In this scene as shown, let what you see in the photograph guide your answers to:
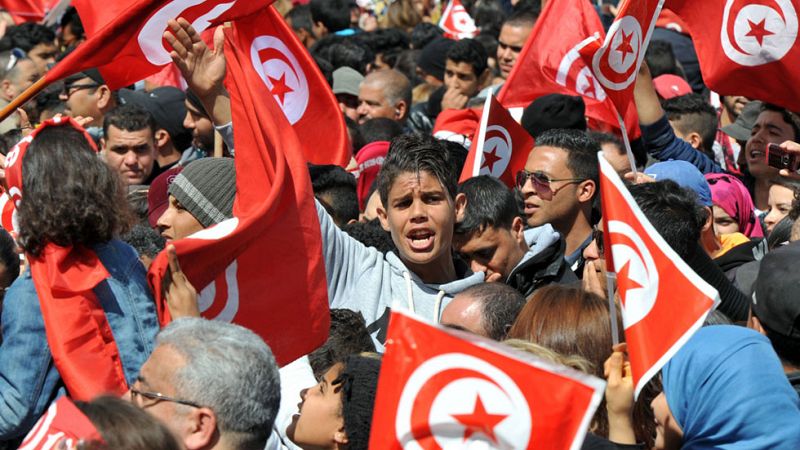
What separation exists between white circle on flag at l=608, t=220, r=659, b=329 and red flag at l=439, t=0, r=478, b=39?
1001cm

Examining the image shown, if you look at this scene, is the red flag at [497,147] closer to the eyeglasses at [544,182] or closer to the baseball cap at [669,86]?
A: the eyeglasses at [544,182]

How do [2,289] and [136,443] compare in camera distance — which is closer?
[136,443]

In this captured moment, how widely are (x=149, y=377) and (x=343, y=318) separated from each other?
148 centimetres

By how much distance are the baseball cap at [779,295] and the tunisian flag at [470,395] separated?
87 centimetres

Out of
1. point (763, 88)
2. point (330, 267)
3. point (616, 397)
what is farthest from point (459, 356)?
point (763, 88)

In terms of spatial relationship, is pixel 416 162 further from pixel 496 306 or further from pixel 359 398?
pixel 359 398

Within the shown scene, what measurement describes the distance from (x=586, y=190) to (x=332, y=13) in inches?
309

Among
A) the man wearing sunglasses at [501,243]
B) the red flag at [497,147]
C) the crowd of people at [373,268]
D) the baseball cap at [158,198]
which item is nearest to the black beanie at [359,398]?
the crowd of people at [373,268]

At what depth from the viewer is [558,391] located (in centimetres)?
303

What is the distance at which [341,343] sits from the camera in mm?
4723

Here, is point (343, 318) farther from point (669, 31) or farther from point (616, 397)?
point (669, 31)

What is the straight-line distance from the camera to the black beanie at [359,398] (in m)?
3.85

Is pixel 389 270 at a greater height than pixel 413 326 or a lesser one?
lesser

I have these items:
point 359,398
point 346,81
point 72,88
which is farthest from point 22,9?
point 359,398
